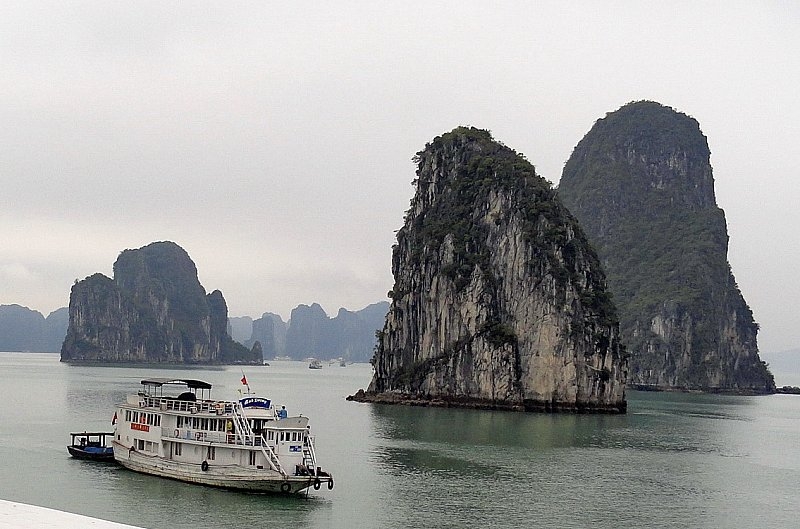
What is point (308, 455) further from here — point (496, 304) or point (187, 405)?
point (496, 304)

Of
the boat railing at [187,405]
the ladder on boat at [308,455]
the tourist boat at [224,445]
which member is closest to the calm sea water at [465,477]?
the tourist boat at [224,445]

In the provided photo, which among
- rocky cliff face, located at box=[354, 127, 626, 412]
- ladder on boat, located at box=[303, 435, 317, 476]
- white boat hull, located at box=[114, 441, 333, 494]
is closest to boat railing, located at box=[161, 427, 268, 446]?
white boat hull, located at box=[114, 441, 333, 494]

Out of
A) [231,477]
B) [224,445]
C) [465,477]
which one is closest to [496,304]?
[465,477]

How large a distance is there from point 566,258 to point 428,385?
2249 centimetres

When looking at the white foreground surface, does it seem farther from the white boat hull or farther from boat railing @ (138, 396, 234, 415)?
boat railing @ (138, 396, 234, 415)

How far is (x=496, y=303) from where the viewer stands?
409ft

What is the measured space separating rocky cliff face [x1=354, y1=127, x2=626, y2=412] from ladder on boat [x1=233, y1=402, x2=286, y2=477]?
223 feet

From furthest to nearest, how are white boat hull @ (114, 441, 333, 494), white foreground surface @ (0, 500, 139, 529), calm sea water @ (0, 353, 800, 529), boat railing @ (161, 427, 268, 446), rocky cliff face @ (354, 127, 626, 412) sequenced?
rocky cliff face @ (354, 127, 626, 412) < boat railing @ (161, 427, 268, 446) < white boat hull @ (114, 441, 333, 494) < calm sea water @ (0, 353, 800, 529) < white foreground surface @ (0, 500, 139, 529)

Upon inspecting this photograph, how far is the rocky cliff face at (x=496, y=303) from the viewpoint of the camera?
388ft

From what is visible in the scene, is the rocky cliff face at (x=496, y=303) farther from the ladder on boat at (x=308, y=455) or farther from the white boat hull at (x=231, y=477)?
the ladder on boat at (x=308, y=455)

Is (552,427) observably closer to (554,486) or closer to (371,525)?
(554,486)

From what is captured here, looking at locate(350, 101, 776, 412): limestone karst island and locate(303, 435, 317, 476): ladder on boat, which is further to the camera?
locate(350, 101, 776, 412): limestone karst island

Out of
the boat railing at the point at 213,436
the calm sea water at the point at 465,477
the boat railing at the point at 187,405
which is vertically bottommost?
the calm sea water at the point at 465,477

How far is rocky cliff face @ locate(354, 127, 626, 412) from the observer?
118188 mm
